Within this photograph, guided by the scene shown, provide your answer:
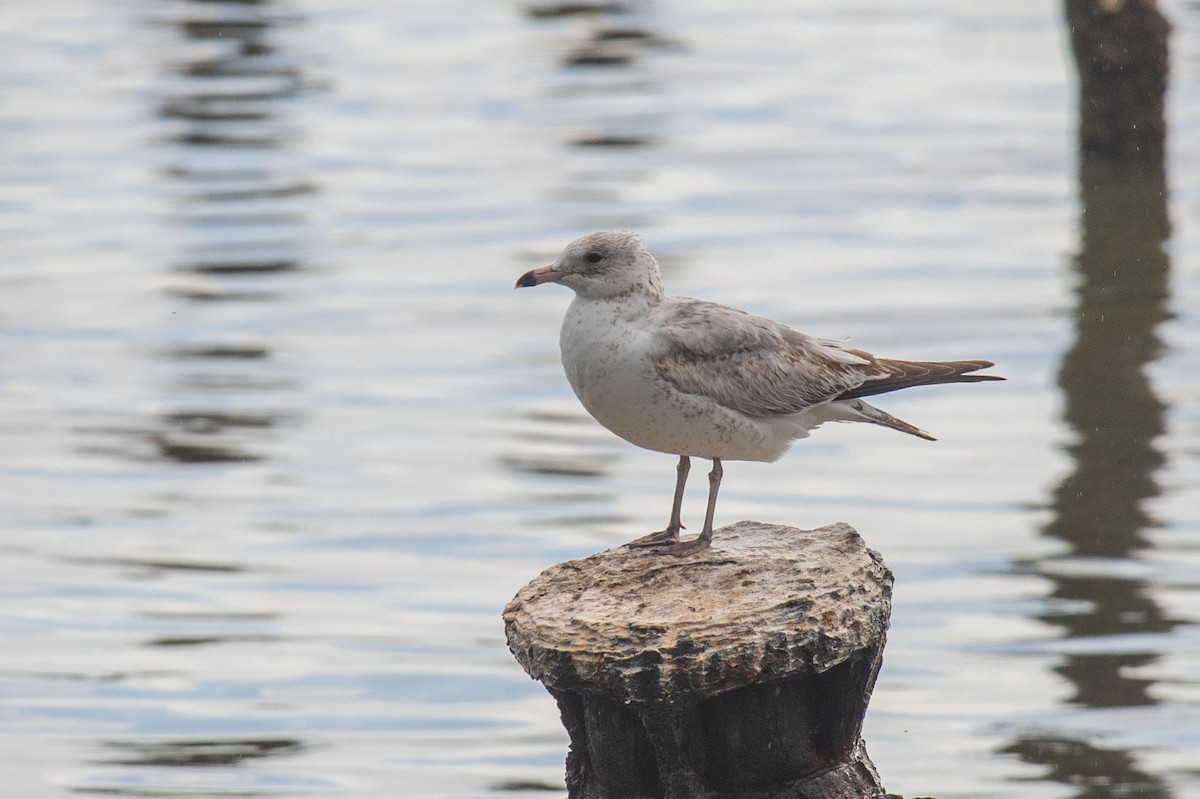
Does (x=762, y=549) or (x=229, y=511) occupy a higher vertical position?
(x=762, y=549)

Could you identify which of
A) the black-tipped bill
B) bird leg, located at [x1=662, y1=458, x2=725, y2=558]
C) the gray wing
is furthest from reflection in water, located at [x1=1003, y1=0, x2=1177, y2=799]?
the black-tipped bill

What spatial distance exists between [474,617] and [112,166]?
12.4 m

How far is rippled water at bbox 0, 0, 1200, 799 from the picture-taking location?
10.0 meters

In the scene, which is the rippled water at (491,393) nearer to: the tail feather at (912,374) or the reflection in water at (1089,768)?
the reflection in water at (1089,768)

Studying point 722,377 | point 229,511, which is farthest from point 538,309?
point 722,377

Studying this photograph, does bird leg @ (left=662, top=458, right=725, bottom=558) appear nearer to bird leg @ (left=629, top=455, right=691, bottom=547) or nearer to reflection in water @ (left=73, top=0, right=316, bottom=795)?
bird leg @ (left=629, top=455, right=691, bottom=547)

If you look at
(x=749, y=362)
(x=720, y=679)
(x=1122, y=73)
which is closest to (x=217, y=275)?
(x=1122, y=73)

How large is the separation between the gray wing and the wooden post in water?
850 millimetres

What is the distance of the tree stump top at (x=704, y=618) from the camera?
222 inches

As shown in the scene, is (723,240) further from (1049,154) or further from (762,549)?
(762,549)

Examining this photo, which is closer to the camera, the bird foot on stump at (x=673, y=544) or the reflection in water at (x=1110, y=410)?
the bird foot on stump at (x=673, y=544)

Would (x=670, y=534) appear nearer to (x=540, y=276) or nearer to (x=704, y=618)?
(x=540, y=276)

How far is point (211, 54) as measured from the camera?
2659 centimetres

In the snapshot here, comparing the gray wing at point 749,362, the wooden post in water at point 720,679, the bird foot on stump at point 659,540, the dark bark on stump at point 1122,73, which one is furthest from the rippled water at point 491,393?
the wooden post in water at point 720,679
